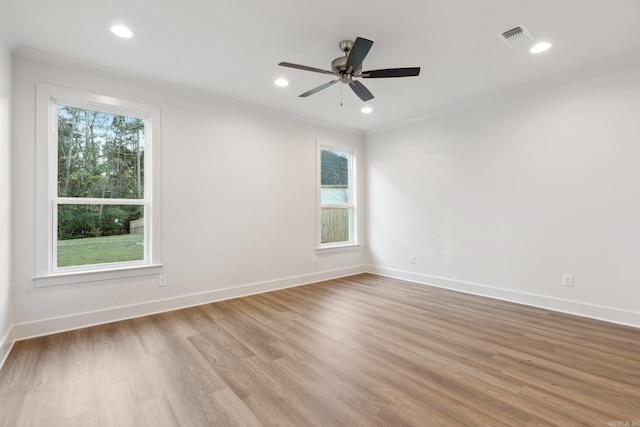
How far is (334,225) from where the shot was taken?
216 inches

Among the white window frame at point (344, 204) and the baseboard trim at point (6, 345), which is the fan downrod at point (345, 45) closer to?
the white window frame at point (344, 204)

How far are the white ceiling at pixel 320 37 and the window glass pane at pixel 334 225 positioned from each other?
89.9 inches

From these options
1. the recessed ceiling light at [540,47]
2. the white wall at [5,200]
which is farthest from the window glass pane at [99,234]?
the recessed ceiling light at [540,47]

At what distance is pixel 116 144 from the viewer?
337cm

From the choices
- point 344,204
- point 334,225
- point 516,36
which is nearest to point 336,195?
point 344,204

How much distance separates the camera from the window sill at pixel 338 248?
5105 millimetres

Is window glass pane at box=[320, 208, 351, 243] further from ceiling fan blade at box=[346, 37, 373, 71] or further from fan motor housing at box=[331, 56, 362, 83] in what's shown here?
ceiling fan blade at box=[346, 37, 373, 71]

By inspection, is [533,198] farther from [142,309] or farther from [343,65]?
[142,309]

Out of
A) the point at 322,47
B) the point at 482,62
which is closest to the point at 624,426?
the point at 482,62

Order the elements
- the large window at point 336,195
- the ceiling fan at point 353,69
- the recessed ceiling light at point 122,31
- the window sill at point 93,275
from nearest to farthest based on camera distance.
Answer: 1. the ceiling fan at point 353,69
2. the recessed ceiling light at point 122,31
3. the window sill at point 93,275
4. the large window at point 336,195

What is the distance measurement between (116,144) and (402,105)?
148 inches

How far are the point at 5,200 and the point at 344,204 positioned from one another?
4418mm

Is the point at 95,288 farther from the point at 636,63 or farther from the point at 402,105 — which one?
the point at 636,63

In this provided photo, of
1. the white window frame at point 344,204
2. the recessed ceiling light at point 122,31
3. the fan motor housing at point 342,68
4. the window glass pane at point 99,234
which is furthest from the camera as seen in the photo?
the white window frame at point 344,204
